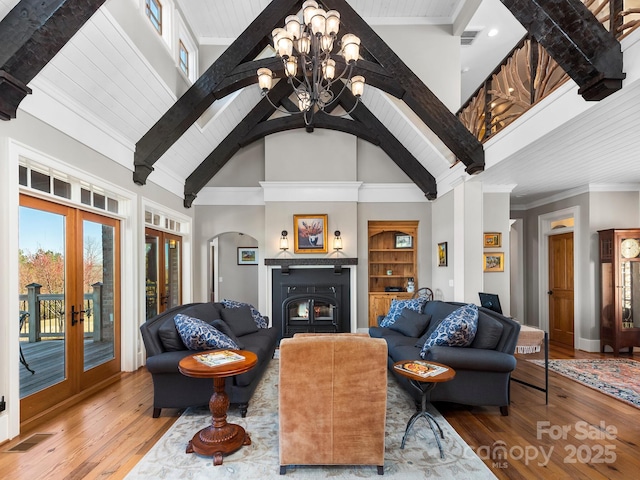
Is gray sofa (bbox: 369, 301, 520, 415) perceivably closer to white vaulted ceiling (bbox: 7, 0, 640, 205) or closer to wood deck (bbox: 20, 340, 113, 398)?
white vaulted ceiling (bbox: 7, 0, 640, 205)

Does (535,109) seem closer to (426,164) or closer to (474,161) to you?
(474,161)

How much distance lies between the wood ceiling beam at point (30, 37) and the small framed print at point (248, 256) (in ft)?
19.8

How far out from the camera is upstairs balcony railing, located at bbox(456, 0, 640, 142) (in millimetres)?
2650

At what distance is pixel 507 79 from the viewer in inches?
159

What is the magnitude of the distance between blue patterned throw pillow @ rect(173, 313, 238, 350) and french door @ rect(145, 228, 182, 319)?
7.35 feet

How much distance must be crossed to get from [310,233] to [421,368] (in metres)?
4.13

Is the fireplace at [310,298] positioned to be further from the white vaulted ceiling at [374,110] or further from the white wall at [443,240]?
the white vaulted ceiling at [374,110]

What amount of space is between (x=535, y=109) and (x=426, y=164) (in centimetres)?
282

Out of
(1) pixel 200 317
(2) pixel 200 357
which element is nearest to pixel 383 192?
(1) pixel 200 317

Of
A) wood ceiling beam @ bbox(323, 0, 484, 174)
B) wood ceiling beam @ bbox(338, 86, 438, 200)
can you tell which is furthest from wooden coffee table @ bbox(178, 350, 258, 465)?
wood ceiling beam @ bbox(338, 86, 438, 200)

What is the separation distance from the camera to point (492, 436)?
287 centimetres

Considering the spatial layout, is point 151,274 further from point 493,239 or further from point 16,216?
point 493,239

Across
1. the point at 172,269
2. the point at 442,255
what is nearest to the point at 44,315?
the point at 172,269

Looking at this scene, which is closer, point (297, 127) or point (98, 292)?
point (98, 292)
